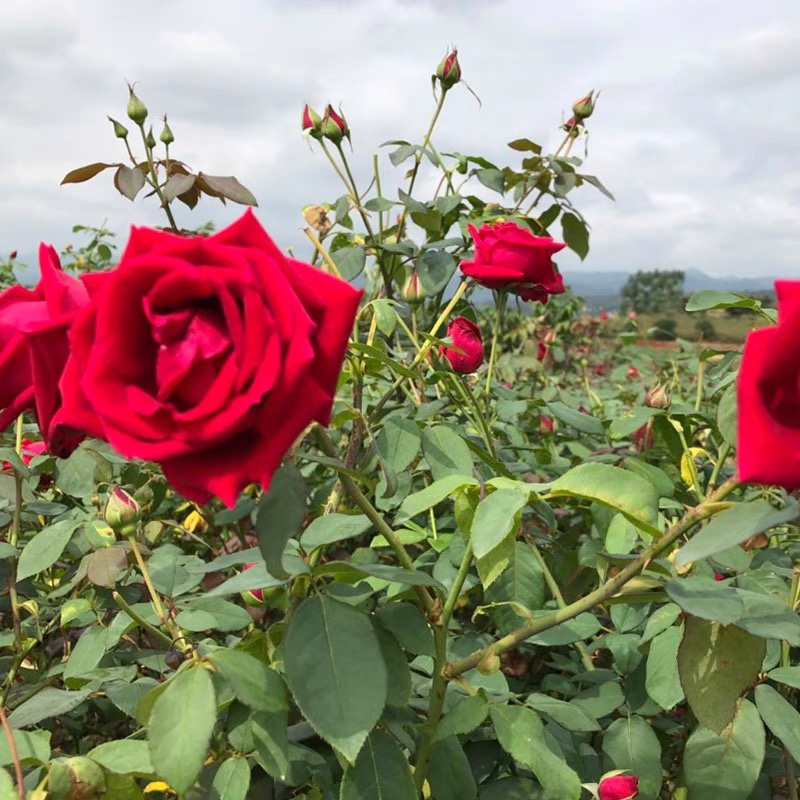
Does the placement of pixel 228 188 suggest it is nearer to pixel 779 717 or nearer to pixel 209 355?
pixel 209 355

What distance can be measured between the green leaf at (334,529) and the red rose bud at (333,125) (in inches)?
43.5

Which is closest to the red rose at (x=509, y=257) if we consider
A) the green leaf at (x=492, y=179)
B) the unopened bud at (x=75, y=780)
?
the green leaf at (x=492, y=179)

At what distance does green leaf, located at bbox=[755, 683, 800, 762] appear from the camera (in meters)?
0.84

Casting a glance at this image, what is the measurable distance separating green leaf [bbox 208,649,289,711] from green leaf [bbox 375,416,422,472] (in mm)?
380

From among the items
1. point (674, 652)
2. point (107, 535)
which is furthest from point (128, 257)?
point (674, 652)

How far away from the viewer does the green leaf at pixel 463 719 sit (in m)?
0.79

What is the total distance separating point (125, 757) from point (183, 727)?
7.3 inches

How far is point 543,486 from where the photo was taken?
2.28 ft

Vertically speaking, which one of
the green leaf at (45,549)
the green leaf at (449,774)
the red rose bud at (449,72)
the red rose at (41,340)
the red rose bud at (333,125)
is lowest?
the green leaf at (449,774)

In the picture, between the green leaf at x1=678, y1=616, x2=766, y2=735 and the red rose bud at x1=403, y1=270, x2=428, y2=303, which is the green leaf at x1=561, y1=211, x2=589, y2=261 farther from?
the green leaf at x1=678, y1=616, x2=766, y2=735

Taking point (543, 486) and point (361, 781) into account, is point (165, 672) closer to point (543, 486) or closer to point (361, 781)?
point (361, 781)

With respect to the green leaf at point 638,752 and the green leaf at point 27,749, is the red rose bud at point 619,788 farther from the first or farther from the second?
the green leaf at point 27,749

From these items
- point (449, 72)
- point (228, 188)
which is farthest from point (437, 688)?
point (449, 72)

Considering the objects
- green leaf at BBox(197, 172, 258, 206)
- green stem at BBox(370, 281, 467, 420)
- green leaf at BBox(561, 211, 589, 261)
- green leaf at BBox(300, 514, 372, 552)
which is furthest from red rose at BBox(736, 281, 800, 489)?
green leaf at BBox(561, 211, 589, 261)
